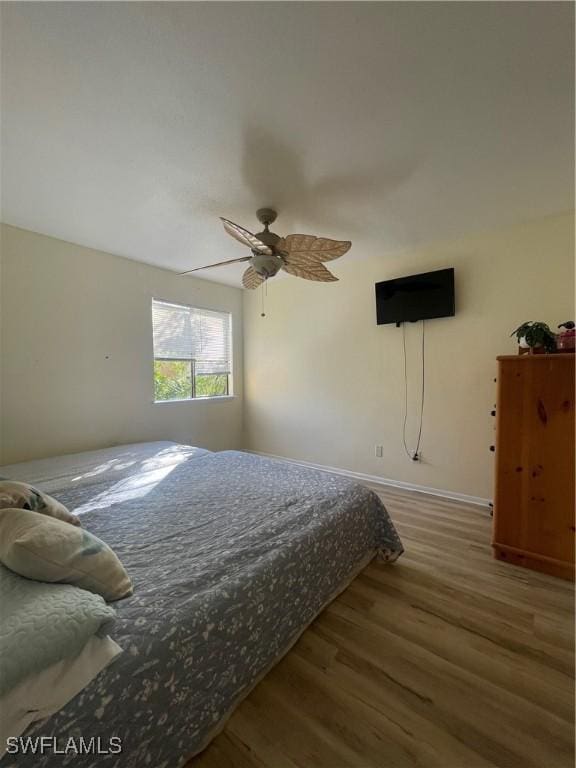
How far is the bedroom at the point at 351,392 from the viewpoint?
97 centimetres

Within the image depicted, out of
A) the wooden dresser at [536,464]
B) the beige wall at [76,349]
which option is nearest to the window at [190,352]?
the beige wall at [76,349]

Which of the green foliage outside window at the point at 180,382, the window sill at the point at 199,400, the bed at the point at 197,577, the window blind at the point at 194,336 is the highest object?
the window blind at the point at 194,336

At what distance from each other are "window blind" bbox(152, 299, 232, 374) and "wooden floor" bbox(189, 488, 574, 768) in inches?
121

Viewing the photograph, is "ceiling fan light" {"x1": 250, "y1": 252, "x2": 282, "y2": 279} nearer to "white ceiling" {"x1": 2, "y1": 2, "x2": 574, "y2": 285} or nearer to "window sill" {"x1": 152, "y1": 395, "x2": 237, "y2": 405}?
"white ceiling" {"x1": 2, "y1": 2, "x2": 574, "y2": 285}

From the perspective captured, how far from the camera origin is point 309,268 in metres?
2.26

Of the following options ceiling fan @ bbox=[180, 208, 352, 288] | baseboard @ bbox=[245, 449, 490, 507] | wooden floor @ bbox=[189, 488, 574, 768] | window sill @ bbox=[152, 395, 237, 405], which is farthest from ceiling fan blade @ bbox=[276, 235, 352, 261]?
window sill @ bbox=[152, 395, 237, 405]

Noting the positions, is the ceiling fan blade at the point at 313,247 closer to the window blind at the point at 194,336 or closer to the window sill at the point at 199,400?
the window blind at the point at 194,336

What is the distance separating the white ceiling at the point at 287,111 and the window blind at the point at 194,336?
4.17 ft

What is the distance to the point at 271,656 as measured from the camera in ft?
4.09

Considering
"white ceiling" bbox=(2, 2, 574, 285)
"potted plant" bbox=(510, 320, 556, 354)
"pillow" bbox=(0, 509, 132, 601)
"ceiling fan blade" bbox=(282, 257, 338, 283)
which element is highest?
"white ceiling" bbox=(2, 2, 574, 285)

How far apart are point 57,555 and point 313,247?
6.37 ft

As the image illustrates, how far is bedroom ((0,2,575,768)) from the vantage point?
0.97m

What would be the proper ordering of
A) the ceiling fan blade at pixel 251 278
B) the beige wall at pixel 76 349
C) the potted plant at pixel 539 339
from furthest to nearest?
the beige wall at pixel 76 349 < the ceiling fan blade at pixel 251 278 < the potted plant at pixel 539 339

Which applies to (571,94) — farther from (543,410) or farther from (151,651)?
(151,651)
